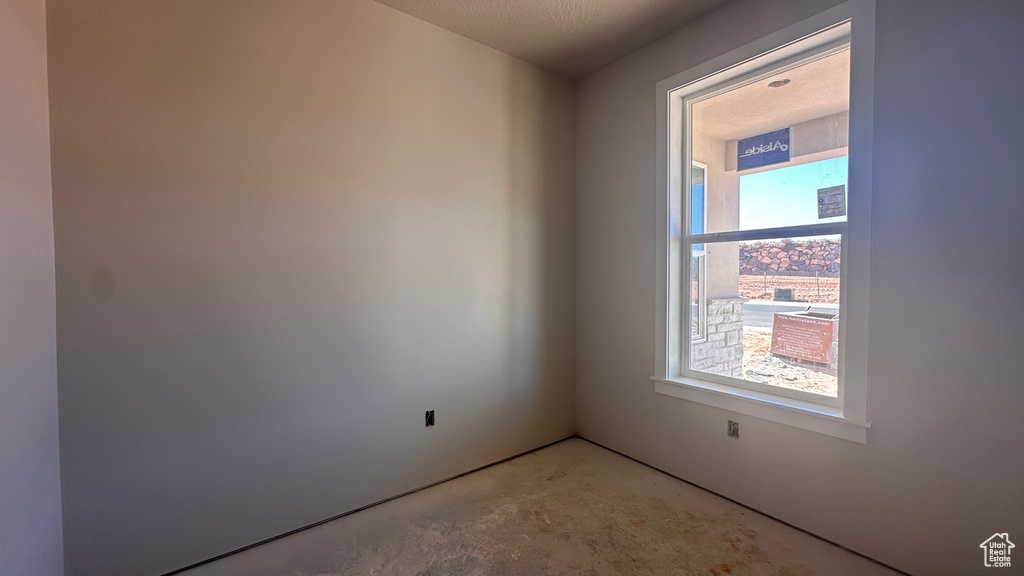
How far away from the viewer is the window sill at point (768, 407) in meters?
2.06

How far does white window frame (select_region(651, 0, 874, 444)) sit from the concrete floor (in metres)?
0.60

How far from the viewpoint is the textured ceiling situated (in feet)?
8.01

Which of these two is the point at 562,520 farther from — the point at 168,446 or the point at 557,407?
the point at 168,446

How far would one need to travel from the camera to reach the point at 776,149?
2.42 metres

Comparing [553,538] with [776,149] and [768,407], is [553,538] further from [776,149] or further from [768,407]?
[776,149]

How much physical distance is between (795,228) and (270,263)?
279 centimetres

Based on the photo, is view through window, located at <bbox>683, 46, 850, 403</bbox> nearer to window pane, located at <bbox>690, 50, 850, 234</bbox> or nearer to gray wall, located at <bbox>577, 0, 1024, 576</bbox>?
window pane, located at <bbox>690, 50, 850, 234</bbox>

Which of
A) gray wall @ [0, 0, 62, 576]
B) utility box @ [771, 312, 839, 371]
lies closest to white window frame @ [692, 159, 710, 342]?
utility box @ [771, 312, 839, 371]

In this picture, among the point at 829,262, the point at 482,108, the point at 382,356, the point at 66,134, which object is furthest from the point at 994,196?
the point at 66,134

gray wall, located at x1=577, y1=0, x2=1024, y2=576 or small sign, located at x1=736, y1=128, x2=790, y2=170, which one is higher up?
small sign, located at x1=736, y1=128, x2=790, y2=170

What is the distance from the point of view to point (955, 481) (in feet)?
5.82

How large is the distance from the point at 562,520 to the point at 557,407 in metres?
1.18
